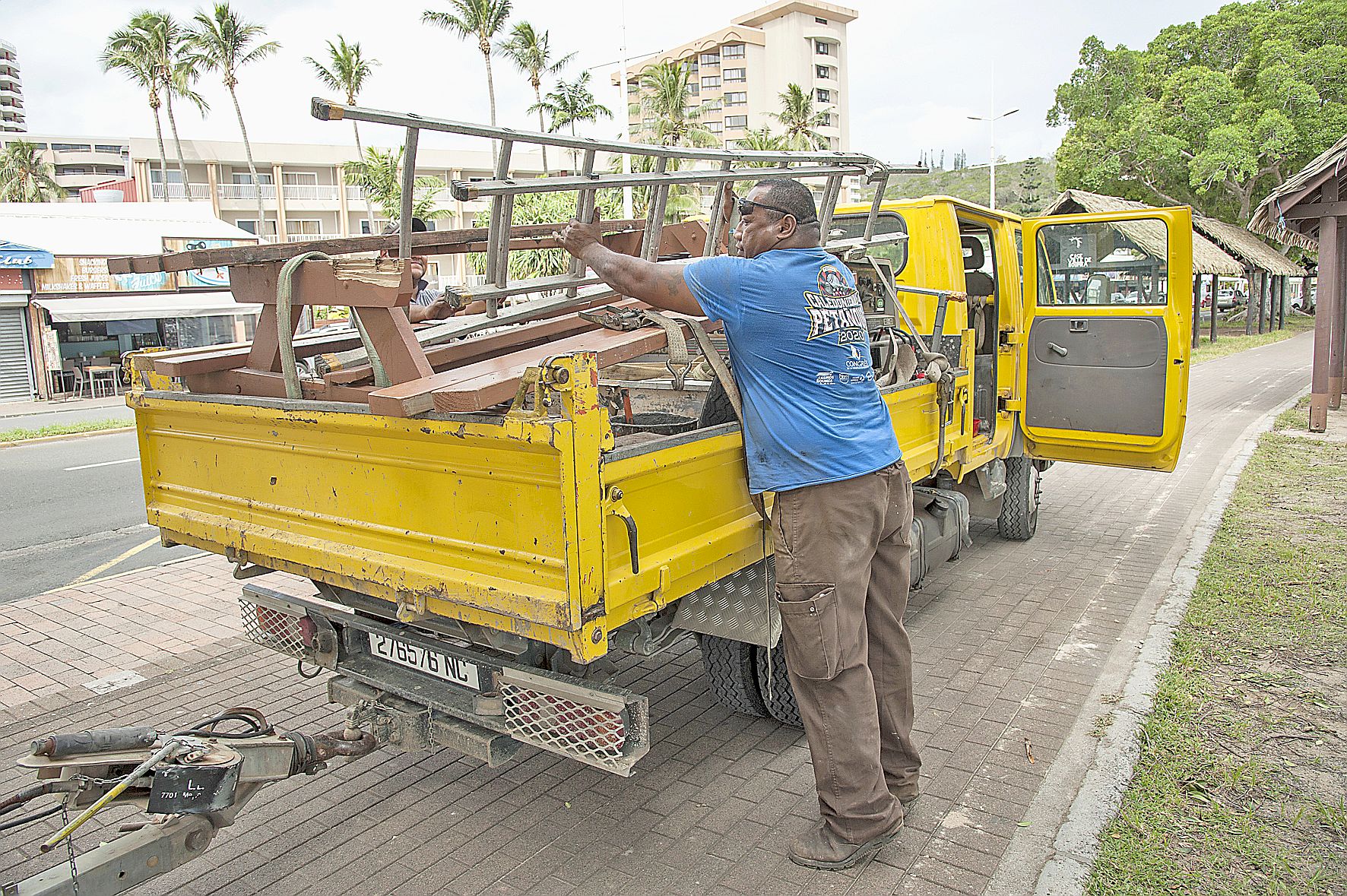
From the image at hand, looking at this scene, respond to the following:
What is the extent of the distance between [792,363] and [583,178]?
1.08 meters

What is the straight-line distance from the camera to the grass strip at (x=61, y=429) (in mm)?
14055

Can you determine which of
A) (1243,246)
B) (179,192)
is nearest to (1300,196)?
(1243,246)

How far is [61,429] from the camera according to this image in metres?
14.8

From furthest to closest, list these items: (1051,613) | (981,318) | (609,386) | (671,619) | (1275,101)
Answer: (1275,101) → (981,318) → (1051,613) → (609,386) → (671,619)

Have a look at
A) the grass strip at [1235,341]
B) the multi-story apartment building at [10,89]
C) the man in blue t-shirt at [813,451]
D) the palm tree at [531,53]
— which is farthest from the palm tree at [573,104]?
the multi-story apartment building at [10,89]

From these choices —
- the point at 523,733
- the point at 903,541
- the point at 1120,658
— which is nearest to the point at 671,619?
the point at 523,733

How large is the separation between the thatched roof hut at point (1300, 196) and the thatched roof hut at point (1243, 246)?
12358 mm

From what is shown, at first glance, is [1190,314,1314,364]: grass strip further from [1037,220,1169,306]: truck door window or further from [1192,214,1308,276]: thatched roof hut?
[1037,220,1169,306]: truck door window

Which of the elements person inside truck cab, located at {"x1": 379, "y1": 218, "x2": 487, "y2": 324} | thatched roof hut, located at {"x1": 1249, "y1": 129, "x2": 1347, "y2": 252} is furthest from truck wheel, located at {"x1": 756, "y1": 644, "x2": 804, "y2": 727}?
thatched roof hut, located at {"x1": 1249, "y1": 129, "x2": 1347, "y2": 252}

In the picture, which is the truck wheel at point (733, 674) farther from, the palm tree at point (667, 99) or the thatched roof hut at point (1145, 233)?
the palm tree at point (667, 99)

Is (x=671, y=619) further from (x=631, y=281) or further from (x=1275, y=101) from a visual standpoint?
(x=1275, y=101)

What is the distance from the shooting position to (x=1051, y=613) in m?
5.58

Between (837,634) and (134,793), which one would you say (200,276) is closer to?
(134,793)

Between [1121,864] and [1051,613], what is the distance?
2.64 metres
